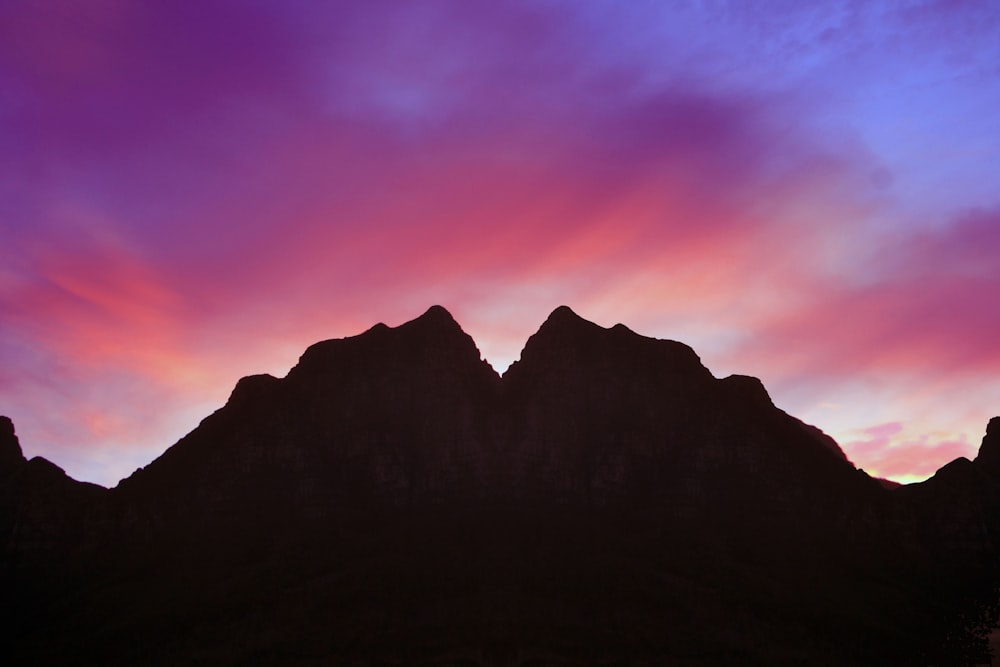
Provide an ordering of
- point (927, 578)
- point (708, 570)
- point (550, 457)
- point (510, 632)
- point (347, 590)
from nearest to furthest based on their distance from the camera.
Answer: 1. point (510, 632)
2. point (347, 590)
3. point (708, 570)
4. point (927, 578)
5. point (550, 457)

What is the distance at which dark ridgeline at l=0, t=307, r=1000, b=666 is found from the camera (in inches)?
5655

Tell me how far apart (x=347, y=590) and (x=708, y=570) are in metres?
60.3

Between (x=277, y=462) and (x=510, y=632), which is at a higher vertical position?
(x=277, y=462)

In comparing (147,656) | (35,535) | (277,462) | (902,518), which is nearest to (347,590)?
(147,656)

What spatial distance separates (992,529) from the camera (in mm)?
196250

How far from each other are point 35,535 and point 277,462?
49.9 m

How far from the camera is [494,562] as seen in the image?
15638cm

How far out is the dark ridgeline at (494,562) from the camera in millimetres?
143625

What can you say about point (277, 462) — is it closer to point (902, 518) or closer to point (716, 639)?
point (716, 639)

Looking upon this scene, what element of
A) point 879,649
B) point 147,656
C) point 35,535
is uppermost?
point 35,535

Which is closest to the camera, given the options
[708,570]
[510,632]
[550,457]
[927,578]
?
[510,632]

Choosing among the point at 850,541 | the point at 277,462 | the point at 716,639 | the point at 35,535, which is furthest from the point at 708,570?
the point at 35,535

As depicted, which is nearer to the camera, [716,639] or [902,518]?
[716,639]

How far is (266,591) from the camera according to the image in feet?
517
